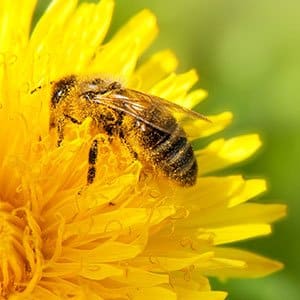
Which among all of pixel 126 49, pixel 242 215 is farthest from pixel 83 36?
pixel 242 215

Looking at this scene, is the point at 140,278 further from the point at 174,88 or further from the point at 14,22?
the point at 14,22

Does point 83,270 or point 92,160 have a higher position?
point 92,160

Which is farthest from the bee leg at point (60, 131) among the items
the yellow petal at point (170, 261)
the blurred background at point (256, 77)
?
the blurred background at point (256, 77)

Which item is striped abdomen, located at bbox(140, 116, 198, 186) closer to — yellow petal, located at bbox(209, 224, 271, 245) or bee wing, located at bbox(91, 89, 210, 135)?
bee wing, located at bbox(91, 89, 210, 135)

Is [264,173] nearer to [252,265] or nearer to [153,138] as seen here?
[252,265]

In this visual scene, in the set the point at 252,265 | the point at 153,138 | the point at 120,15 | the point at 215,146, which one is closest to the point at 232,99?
the point at 120,15

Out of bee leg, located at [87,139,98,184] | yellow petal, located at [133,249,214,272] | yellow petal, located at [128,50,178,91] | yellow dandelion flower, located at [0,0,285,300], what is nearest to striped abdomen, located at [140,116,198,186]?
yellow dandelion flower, located at [0,0,285,300]
